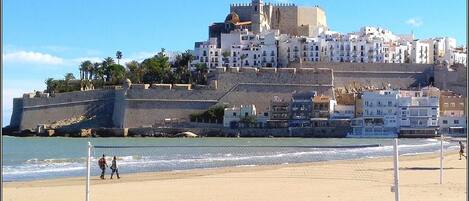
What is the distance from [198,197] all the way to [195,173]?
20.7 ft

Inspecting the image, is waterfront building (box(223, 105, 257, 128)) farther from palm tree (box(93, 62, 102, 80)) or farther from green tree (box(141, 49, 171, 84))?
palm tree (box(93, 62, 102, 80))

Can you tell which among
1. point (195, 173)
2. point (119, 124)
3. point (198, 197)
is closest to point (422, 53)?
point (119, 124)

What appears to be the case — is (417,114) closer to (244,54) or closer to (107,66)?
(244,54)

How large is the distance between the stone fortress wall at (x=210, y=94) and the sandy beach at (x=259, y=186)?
4304 cm

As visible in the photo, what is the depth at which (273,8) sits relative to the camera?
79.9m

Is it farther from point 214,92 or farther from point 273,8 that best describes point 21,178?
point 273,8

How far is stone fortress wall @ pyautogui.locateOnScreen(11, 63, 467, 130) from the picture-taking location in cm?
6088

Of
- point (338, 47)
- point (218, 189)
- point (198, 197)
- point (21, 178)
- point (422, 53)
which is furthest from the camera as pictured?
point (422, 53)

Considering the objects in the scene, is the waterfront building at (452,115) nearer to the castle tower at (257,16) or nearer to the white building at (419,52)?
the white building at (419,52)

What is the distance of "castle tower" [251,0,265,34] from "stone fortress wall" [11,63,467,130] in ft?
45.4

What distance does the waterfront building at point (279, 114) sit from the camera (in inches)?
2285

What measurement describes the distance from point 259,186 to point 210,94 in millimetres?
48363

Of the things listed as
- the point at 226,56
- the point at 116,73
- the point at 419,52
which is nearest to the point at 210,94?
the point at 226,56

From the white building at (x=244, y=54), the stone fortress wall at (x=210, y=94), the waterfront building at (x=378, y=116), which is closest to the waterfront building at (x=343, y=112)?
the waterfront building at (x=378, y=116)
